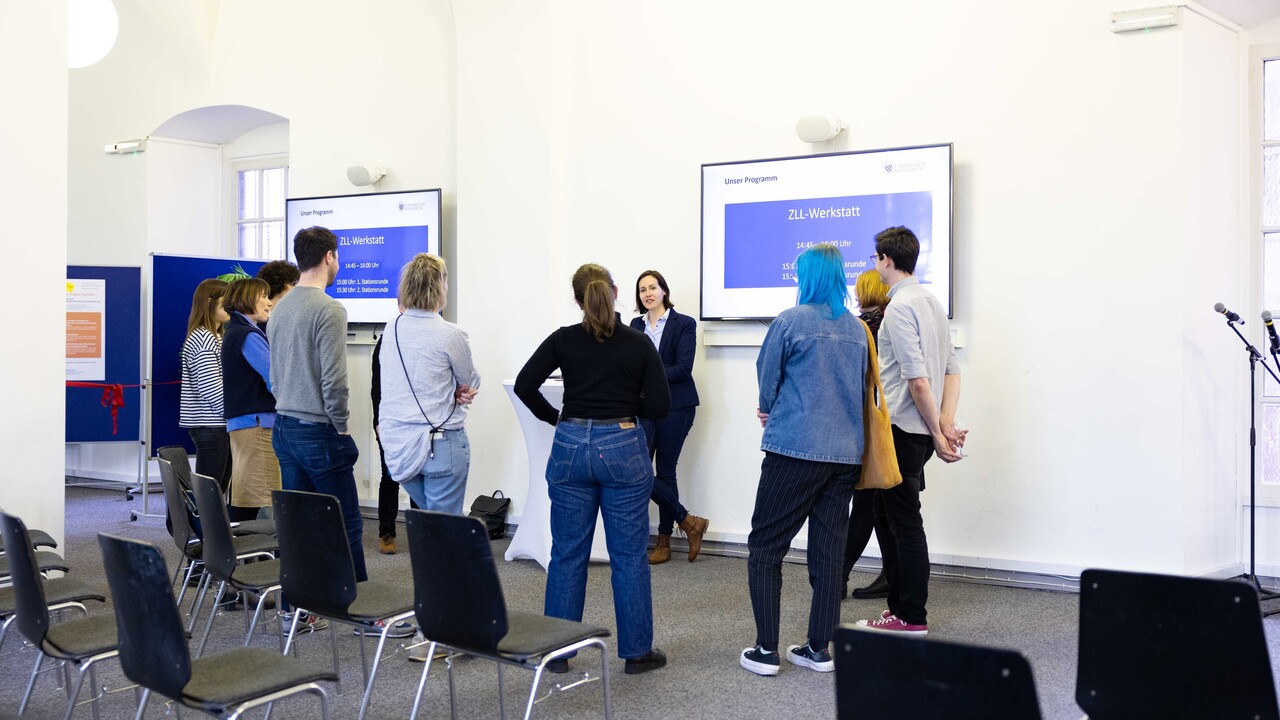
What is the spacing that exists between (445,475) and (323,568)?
963 millimetres

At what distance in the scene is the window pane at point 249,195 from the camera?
9.09m

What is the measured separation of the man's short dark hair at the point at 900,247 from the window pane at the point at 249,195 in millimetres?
6437

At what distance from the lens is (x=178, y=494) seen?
4266 millimetres

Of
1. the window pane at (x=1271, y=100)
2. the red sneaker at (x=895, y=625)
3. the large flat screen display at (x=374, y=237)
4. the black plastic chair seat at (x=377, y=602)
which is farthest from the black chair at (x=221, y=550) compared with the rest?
the window pane at (x=1271, y=100)

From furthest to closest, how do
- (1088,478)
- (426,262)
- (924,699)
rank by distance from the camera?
(1088,478)
(426,262)
(924,699)

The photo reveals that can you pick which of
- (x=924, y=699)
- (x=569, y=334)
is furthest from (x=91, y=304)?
(x=924, y=699)

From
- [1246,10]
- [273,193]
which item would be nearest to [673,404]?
[1246,10]

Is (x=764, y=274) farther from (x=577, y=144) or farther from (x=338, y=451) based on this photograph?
(x=338, y=451)

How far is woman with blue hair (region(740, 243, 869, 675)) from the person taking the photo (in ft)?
12.0

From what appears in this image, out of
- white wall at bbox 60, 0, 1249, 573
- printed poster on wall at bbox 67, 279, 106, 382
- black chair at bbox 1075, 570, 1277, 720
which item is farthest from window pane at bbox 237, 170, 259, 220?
black chair at bbox 1075, 570, 1277, 720

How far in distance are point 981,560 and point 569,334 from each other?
9.46 feet

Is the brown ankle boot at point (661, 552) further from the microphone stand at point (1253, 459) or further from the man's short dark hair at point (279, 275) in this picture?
the microphone stand at point (1253, 459)

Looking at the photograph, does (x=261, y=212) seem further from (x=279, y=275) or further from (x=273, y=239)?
(x=279, y=275)

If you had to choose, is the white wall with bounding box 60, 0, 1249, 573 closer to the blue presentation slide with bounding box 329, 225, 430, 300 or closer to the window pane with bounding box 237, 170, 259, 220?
the blue presentation slide with bounding box 329, 225, 430, 300
